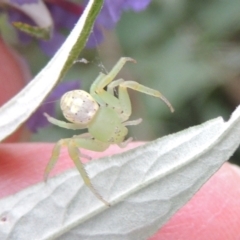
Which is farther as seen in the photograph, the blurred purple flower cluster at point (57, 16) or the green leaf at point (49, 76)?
the blurred purple flower cluster at point (57, 16)

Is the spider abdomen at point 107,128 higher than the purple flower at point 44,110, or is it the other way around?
the spider abdomen at point 107,128

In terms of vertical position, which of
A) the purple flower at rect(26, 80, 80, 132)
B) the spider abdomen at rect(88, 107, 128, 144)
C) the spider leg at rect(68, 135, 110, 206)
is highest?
the spider abdomen at rect(88, 107, 128, 144)

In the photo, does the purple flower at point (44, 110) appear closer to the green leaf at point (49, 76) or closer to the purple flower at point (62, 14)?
the purple flower at point (62, 14)

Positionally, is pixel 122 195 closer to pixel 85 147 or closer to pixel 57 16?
pixel 85 147

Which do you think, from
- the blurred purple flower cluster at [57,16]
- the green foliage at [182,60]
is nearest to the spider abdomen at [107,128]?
the blurred purple flower cluster at [57,16]

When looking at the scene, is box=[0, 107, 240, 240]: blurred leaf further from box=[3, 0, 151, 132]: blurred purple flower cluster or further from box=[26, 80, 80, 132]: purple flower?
box=[26, 80, 80, 132]: purple flower

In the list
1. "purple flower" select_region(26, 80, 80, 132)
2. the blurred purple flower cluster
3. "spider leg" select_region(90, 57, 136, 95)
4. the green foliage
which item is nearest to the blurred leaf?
"spider leg" select_region(90, 57, 136, 95)
